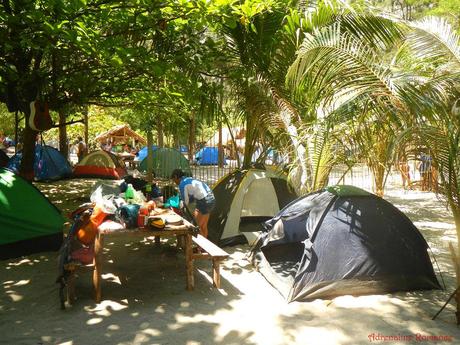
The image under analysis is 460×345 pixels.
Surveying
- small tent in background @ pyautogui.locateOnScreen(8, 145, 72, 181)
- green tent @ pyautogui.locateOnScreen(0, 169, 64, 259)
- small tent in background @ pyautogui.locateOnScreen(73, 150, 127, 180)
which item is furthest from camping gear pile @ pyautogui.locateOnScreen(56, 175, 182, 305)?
small tent in background @ pyautogui.locateOnScreen(73, 150, 127, 180)

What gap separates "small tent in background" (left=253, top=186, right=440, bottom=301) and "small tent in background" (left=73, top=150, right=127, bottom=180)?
11.3 m

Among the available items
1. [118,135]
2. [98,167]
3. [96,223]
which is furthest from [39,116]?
[118,135]

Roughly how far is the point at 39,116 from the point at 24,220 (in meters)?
2.09

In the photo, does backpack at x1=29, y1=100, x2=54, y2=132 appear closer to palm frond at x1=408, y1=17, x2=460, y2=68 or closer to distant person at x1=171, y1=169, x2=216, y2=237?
distant person at x1=171, y1=169, x2=216, y2=237

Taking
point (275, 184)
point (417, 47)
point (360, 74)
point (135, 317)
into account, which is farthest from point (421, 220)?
point (135, 317)

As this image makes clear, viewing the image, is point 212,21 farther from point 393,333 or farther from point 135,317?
point 393,333

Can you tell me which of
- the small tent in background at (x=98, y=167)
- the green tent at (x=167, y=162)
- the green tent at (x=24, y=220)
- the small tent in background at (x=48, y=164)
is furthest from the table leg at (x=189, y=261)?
the green tent at (x=167, y=162)

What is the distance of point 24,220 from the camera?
5.97 meters

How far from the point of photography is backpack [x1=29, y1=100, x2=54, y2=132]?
282 inches

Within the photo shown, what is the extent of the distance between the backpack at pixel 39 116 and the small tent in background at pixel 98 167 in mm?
8179

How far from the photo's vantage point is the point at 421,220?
361 inches

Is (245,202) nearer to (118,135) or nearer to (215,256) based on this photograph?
(215,256)

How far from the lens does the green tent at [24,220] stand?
5879 mm

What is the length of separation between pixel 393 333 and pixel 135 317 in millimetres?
2419
